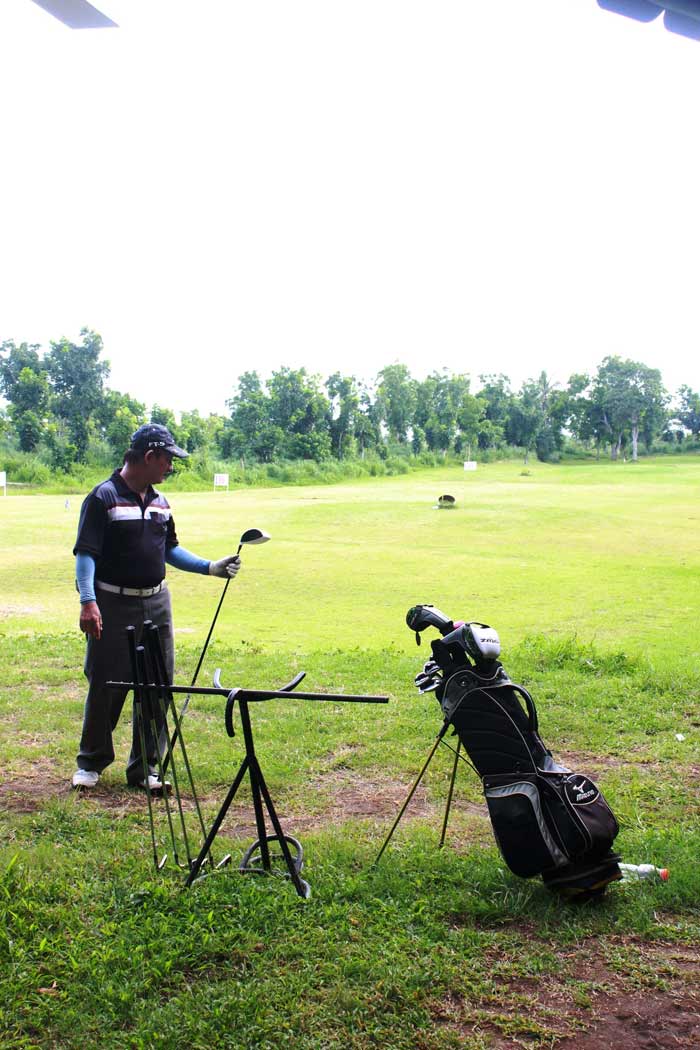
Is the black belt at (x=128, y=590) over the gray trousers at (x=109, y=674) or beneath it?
over

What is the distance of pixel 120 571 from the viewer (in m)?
3.70

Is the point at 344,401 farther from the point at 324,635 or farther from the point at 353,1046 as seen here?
the point at 353,1046

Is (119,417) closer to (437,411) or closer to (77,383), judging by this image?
(77,383)

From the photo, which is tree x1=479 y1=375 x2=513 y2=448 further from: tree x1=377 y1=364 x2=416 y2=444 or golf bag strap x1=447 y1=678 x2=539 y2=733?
golf bag strap x1=447 y1=678 x2=539 y2=733

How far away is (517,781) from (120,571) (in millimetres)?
1827

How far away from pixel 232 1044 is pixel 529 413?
118 ft

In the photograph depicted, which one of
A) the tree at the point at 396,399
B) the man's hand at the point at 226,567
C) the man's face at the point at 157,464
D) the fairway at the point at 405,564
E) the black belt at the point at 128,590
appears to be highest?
the tree at the point at 396,399

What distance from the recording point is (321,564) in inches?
585

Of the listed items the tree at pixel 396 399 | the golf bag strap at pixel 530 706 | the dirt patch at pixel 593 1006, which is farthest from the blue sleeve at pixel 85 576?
the tree at pixel 396 399

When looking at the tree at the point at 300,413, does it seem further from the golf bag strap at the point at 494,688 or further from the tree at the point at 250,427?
the golf bag strap at the point at 494,688

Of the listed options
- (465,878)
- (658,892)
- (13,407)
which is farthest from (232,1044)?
(13,407)

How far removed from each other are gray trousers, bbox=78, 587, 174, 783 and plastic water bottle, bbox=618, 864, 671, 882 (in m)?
1.86

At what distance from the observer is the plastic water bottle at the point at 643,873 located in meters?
2.88

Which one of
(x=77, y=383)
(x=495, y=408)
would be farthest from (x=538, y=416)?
(x=77, y=383)
